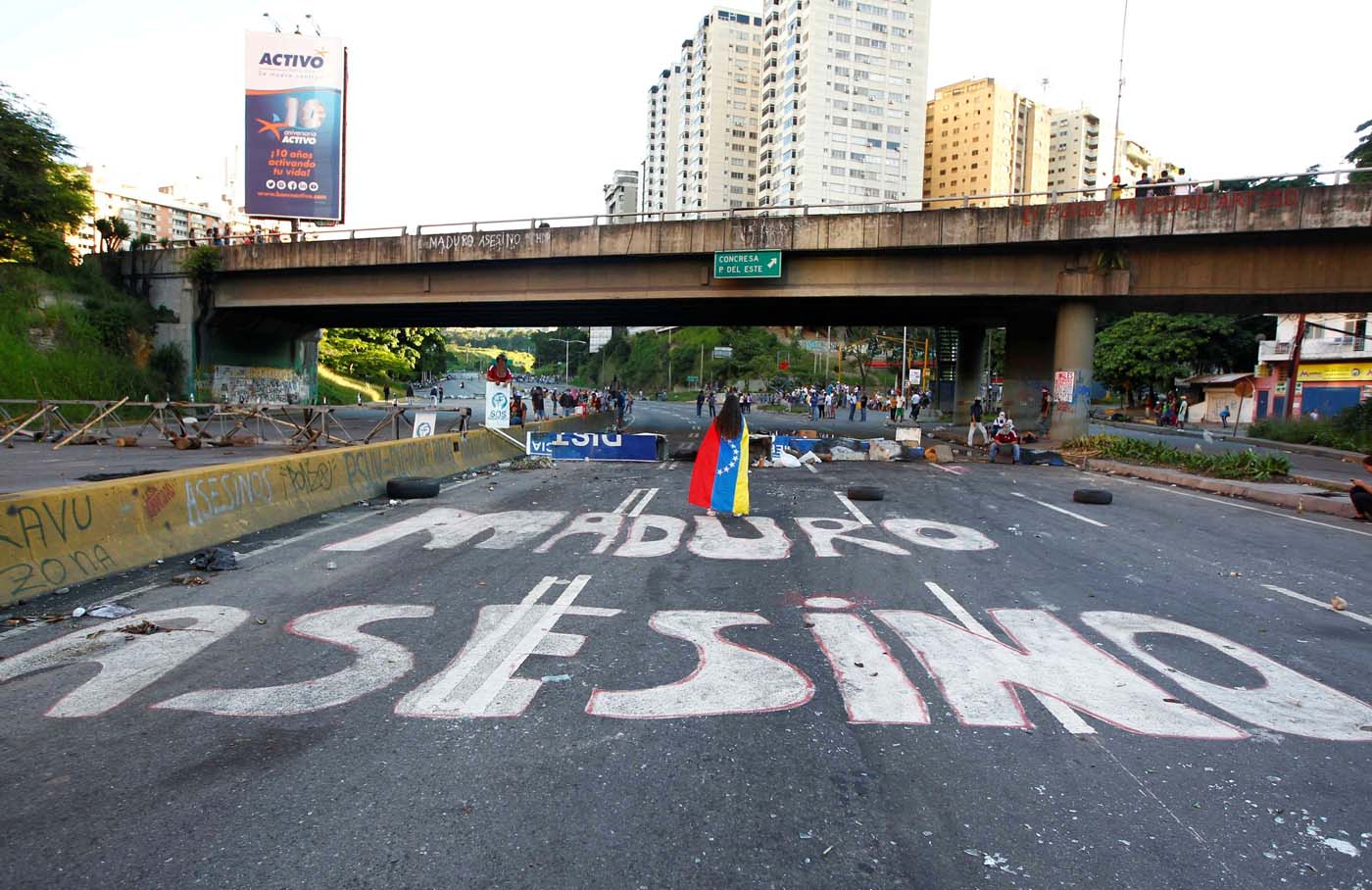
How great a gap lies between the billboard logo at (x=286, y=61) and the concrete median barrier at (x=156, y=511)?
1244 inches

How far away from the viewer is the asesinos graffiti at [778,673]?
4.56 m

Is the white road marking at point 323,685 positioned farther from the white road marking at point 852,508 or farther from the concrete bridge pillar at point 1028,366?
the concrete bridge pillar at point 1028,366

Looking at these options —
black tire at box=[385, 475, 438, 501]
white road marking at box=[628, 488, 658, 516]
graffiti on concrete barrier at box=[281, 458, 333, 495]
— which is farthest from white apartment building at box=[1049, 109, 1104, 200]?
graffiti on concrete barrier at box=[281, 458, 333, 495]

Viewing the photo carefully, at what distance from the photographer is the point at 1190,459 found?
65.8 ft

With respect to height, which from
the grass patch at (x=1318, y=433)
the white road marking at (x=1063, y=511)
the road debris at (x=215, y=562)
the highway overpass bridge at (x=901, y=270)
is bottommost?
the road debris at (x=215, y=562)

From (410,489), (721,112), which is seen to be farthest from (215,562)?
(721,112)

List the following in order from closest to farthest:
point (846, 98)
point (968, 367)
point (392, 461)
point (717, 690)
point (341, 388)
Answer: point (717, 690), point (392, 461), point (968, 367), point (341, 388), point (846, 98)

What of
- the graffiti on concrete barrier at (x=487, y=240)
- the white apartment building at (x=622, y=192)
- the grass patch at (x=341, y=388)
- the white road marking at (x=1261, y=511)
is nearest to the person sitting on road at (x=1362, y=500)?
the white road marking at (x=1261, y=511)

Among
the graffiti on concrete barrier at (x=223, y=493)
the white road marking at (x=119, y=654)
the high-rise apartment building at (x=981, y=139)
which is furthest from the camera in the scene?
the high-rise apartment building at (x=981, y=139)

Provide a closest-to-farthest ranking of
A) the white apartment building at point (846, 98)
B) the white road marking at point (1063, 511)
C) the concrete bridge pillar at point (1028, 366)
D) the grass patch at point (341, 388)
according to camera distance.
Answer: the white road marking at point (1063, 511) < the concrete bridge pillar at point (1028, 366) < the grass patch at point (341, 388) < the white apartment building at point (846, 98)

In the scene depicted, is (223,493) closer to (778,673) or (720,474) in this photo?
(720,474)

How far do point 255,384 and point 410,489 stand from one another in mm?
34712

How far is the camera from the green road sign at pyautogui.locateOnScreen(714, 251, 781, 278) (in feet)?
92.0

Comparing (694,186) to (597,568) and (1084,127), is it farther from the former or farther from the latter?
(597,568)
